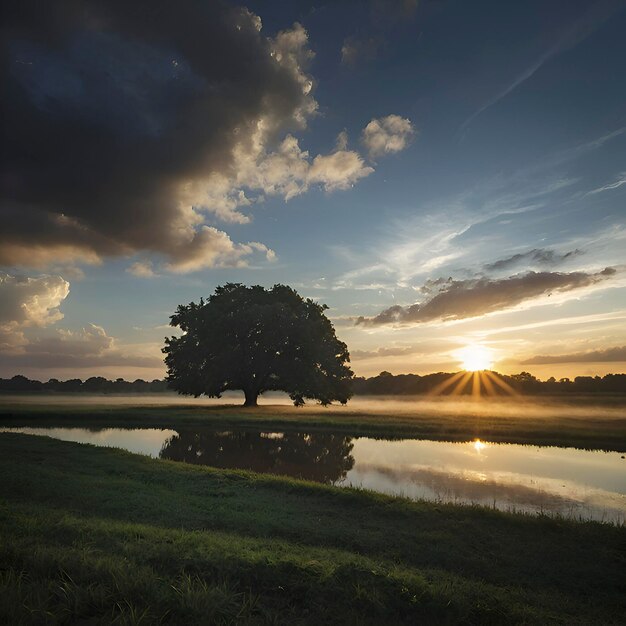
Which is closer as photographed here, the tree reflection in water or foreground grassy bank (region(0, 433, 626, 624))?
foreground grassy bank (region(0, 433, 626, 624))

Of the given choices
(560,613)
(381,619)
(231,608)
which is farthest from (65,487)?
(560,613)

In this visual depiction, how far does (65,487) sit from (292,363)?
50360mm

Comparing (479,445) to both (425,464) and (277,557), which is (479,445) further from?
(277,557)

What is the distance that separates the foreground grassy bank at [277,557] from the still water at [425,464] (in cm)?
336

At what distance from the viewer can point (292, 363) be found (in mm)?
64875

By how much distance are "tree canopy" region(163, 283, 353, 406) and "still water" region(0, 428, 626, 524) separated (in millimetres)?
24541

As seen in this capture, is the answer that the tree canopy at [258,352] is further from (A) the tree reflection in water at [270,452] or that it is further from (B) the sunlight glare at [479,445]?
(B) the sunlight glare at [479,445]

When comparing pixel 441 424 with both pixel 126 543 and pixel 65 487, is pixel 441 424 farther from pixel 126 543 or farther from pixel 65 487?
pixel 126 543

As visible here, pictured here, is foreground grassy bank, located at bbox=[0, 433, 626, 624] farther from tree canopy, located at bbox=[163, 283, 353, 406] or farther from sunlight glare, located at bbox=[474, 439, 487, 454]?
tree canopy, located at bbox=[163, 283, 353, 406]

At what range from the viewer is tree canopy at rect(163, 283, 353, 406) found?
63656mm

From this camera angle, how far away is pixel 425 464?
25500 mm

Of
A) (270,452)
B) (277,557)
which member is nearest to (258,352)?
(270,452)

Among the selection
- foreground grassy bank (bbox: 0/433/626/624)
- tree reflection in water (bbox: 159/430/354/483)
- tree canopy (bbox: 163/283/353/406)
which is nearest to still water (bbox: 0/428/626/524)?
tree reflection in water (bbox: 159/430/354/483)

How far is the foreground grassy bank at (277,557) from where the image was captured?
19.2 ft
